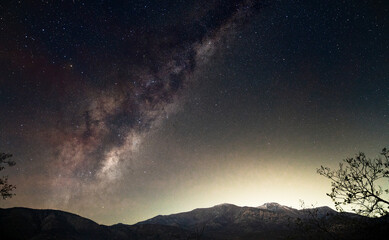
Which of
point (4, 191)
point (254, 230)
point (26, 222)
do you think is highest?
point (4, 191)

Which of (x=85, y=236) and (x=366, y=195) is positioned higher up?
(x=366, y=195)

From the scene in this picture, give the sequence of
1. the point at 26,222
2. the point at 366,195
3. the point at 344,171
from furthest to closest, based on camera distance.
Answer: the point at 26,222 < the point at 344,171 < the point at 366,195

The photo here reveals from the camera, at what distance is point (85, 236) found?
123125mm

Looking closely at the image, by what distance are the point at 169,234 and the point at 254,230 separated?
307ft

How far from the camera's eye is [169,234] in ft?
520

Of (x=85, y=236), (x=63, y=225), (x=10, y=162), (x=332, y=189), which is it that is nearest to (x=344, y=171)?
(x=332, y=189)

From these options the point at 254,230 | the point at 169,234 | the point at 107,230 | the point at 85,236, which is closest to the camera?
the point at 85,236

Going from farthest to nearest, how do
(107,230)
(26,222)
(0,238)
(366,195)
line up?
1. (107,230)
2. (26,222)
3. (0,238)
4. (366,195)

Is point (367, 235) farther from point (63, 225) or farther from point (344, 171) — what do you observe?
point (63, 225)

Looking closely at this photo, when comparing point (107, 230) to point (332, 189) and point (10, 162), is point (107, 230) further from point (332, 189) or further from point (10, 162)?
point (332, 189)

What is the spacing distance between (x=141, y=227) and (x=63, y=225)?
6301cm

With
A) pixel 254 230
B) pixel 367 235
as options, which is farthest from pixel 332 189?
pixel 254 230

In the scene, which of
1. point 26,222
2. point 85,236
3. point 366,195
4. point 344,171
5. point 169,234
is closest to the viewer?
point 366,195

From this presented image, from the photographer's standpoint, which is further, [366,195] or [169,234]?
[169,234]
